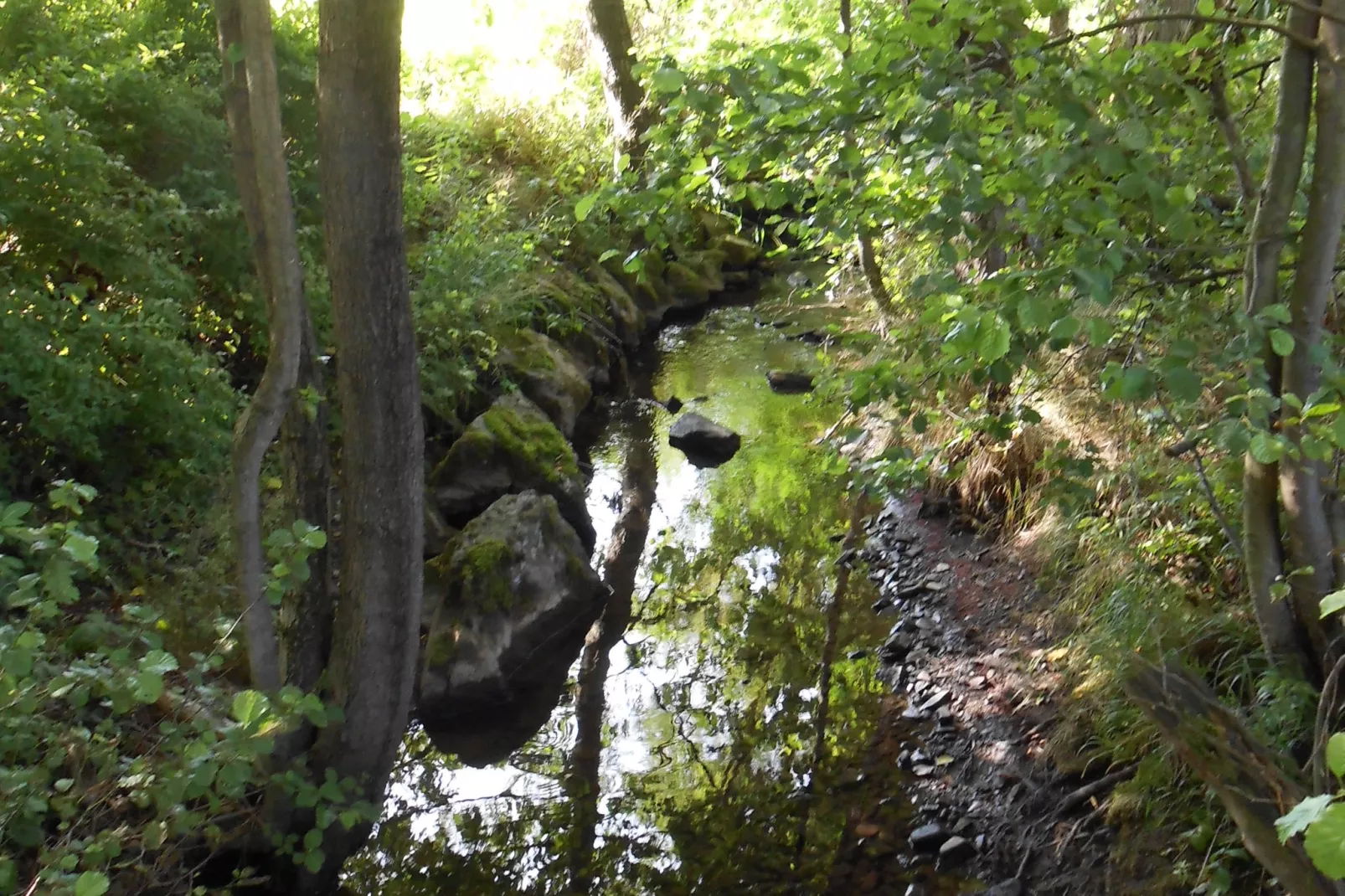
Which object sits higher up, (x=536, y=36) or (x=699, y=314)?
(x=536, y=36)

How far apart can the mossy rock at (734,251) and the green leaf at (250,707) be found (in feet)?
47.3

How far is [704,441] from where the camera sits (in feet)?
31.9

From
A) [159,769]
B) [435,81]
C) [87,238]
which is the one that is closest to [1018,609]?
[159,769]

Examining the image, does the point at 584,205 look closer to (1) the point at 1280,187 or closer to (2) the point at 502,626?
(1) the point at 1280,187

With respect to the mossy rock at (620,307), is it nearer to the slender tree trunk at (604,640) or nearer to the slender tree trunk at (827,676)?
the slender tree trunk at (604,640)

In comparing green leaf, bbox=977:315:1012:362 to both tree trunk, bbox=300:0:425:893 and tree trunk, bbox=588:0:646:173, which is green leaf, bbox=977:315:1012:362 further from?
tree trunk, bbox=588:0:646:173

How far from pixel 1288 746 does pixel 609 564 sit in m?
5.09

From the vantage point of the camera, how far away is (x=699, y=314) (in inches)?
589

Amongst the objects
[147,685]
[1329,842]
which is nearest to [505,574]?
[147,685]

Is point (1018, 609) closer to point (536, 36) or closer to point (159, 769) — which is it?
point (159, 769)

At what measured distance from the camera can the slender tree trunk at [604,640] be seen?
4859 mm

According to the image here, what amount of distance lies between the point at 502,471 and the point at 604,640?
1597 mm

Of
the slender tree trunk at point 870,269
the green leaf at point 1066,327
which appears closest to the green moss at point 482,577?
the slender tree trunk at point 870,269

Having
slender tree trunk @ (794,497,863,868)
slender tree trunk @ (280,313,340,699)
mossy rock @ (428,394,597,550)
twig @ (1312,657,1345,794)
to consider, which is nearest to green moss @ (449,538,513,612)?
mossy rock @ (428,394,597,550)
